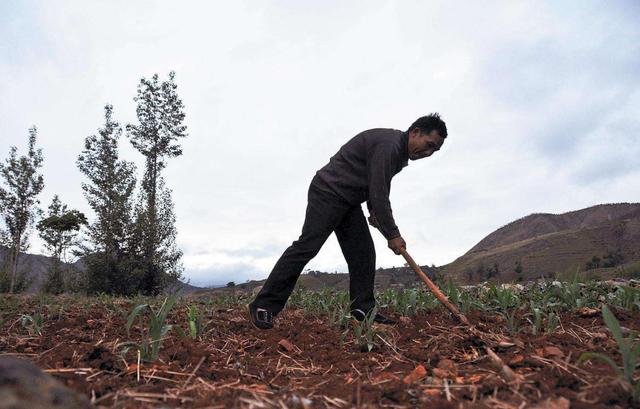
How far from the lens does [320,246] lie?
12.4 ft

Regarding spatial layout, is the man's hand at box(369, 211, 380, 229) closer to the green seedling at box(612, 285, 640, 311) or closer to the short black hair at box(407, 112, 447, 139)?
the short black hair at box(407, 112, 447, 139)

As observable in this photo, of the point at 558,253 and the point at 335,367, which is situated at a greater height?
the point at 558,253

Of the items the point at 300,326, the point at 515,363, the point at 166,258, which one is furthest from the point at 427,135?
the point at 166,258

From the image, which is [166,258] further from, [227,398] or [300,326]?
[227,398]

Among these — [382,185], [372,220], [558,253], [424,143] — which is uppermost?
A: [558,253]

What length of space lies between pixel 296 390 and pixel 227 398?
0.38m

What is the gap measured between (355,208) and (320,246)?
1.72 ft

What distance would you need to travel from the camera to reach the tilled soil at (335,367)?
169 centimetres

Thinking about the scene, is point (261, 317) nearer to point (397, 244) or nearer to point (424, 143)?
point (397, 244)

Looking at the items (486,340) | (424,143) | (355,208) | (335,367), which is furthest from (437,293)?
(335,367)

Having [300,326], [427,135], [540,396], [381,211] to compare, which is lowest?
[540,396]

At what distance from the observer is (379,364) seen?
8.24 feet

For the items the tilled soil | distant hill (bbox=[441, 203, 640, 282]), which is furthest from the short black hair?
distant hill (bbox=[441, 203, 640, 282])

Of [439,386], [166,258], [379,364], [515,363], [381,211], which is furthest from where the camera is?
[166,258]
